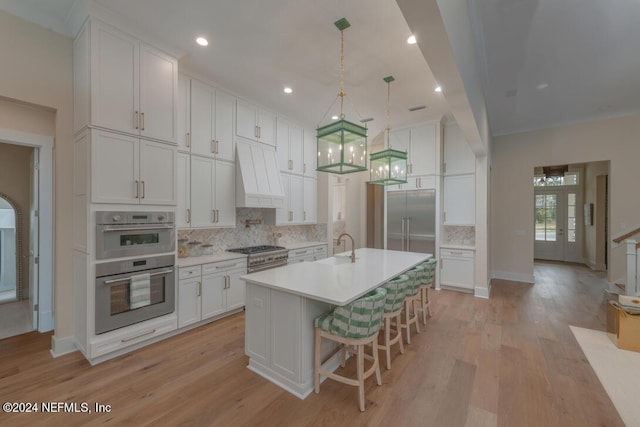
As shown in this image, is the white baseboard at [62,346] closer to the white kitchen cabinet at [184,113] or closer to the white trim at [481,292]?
the white kitchen cabinet at [184,113]

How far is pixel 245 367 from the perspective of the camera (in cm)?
254

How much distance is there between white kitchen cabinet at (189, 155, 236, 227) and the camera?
3668 mm

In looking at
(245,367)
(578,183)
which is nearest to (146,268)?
(245,367)

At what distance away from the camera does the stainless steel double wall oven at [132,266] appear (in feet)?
8.59

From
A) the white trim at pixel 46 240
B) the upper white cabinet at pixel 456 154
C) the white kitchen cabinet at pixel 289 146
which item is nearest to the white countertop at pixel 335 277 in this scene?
the white kitchen cabinet at pixel 289 146

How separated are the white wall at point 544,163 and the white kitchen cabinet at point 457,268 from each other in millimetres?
1841

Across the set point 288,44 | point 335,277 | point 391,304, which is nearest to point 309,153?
point 288,44

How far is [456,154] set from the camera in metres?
5.25

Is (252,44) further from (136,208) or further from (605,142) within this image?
(605,142)

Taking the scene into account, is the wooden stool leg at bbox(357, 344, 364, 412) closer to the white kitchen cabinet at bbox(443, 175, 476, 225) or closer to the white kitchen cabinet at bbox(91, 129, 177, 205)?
the white kitchen cabinet at bbox(91, 129, 177, 205)

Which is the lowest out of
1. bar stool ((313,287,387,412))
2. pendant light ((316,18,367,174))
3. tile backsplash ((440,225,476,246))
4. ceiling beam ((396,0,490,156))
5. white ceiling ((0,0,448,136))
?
bar stool ((313,287,387,412))

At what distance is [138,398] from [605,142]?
26.5 ft

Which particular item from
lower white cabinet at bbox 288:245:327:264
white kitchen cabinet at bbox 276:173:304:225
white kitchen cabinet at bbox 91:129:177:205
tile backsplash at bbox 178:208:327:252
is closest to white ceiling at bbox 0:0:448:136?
white kitchen cabinet at bbox 91:129:177:205

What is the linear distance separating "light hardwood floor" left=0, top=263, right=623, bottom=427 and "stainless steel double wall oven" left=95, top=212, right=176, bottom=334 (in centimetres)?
42
